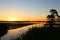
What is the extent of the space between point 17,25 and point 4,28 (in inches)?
610

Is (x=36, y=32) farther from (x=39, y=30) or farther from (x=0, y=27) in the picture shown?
(x=0, y=27)

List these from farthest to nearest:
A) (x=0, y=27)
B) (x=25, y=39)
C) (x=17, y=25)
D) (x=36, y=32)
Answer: (x=17, y=25), (x=0, y=27), (x=36, y=32), (x=25, y=39)

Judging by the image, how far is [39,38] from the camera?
54.1ft

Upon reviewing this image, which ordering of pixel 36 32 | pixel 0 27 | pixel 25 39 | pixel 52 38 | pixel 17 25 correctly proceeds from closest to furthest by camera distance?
pixel 25 39, pixel 52 38, pixel 36 32, pixel 0 27, pixel 17 25

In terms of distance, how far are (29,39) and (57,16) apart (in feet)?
76.7

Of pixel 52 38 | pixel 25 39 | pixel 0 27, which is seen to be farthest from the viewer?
pixel 0 27

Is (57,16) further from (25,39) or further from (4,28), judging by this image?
(25,39)

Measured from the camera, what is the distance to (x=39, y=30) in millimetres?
19781

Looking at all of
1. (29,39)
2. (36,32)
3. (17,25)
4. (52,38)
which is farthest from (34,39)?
(17,25)

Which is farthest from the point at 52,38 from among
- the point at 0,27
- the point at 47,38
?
the point at 0,27

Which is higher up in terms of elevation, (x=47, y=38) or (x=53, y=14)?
(x=53, y=14)

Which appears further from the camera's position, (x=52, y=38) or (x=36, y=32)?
(x=36, y=32)

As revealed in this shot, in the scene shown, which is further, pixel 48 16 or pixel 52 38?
pixel 48 16

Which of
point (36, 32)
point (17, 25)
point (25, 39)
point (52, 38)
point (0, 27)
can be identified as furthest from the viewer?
point (17, 25)
